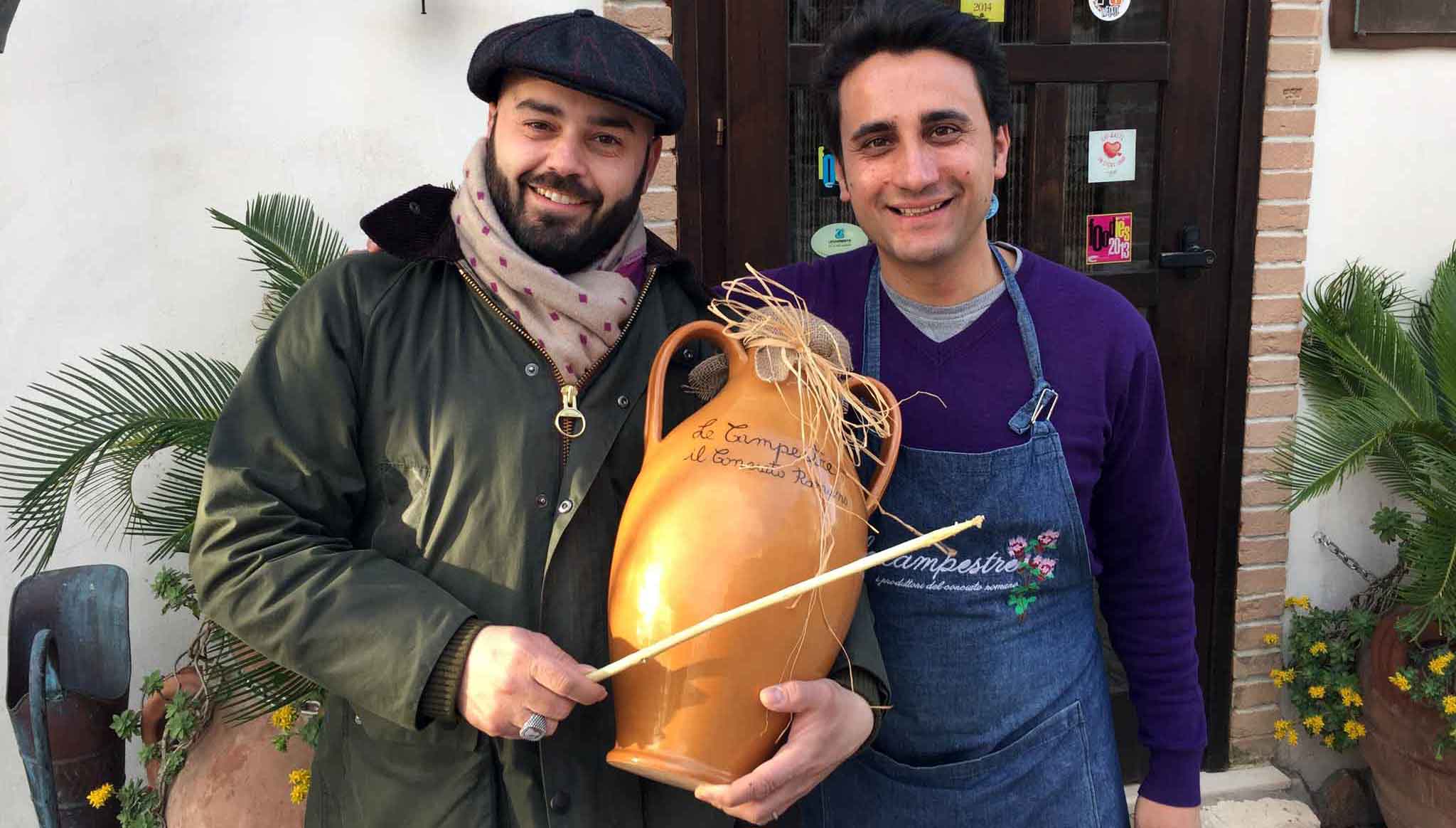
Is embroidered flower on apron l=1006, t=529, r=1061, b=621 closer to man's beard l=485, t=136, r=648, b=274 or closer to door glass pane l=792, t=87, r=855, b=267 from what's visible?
man's beard l=485, t=136, r=648, b=274

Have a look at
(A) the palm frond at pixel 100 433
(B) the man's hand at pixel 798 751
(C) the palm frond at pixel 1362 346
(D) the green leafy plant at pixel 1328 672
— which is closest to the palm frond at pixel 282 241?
(A) the palm frond at pixel 100 433

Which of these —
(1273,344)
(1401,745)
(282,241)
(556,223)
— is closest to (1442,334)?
(1273,344)

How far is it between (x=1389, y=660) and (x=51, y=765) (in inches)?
122

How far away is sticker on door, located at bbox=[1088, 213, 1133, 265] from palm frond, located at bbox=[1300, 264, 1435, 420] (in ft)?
1.72

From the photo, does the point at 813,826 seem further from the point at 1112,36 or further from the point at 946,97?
the point at 1112,36

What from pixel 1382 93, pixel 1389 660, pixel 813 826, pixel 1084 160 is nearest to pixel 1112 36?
pixel 1084 160

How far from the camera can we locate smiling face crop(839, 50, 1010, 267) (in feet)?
5.19

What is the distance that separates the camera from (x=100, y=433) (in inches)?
83.5

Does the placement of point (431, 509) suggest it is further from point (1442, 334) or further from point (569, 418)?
point (1442, 334)

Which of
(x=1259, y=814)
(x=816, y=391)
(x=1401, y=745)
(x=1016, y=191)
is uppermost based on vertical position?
(x=1016, y=191)

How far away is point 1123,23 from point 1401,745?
6.79ft

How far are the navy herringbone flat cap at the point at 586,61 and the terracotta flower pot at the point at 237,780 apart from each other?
1489 millimetres

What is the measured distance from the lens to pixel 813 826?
177cm

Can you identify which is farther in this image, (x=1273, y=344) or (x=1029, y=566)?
(x=1273, y=344)
